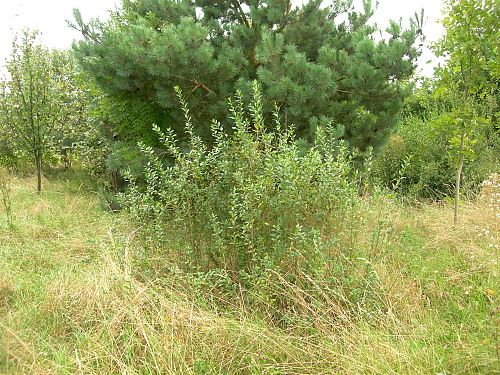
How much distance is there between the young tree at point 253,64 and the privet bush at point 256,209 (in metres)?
1.69

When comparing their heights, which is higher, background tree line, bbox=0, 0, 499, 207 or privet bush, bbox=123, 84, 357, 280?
background tree line, bbox=0, 0, 499, 207

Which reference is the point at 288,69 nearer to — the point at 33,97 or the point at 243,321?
the point at 243,321

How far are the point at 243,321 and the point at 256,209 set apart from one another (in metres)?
0.90

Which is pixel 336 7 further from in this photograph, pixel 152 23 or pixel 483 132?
pixel 483 132

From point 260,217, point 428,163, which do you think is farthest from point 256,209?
point 428,163

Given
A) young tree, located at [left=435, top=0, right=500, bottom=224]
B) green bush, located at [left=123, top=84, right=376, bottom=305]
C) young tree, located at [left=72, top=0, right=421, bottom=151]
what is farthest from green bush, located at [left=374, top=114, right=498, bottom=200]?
green bush, located at [left=123, top=84, right=376, bottom=305]

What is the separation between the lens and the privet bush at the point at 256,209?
318 centimetres

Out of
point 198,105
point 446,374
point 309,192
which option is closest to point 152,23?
point 198,105

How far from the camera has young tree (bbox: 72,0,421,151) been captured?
4.94 meters

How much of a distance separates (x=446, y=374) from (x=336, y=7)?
19.1ft

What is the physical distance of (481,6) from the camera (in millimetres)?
4590

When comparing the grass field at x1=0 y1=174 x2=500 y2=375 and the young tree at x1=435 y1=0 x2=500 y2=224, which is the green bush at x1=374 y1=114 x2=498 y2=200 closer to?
the young tree at x1=435 y1=0 x2=500 y2=224

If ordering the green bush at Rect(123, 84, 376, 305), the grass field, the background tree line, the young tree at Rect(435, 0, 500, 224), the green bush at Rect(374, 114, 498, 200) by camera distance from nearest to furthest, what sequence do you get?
1. the grass field
2. the green bush at Rect(123, 84, 376, 305)
3. the young tree at Rect(435, 0, 500, 224)
4. the background tree line
5. the green bush at Rect(374, 114, 498, 200)

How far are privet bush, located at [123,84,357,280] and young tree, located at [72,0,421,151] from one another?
1.69 meters
